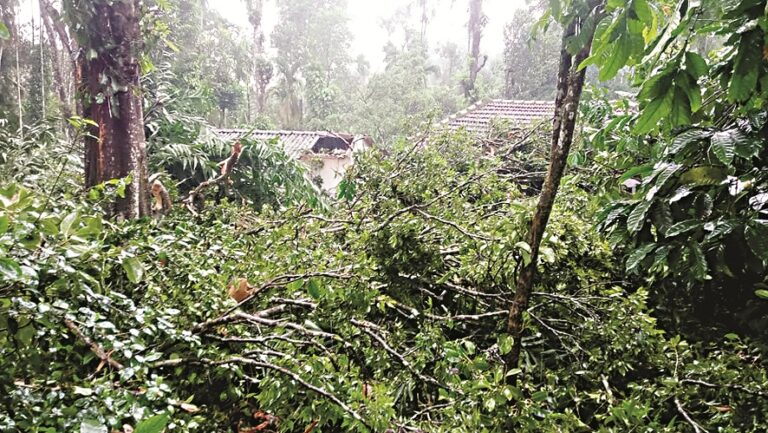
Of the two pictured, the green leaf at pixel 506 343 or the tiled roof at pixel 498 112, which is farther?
the tiled roof at pixel 498 112

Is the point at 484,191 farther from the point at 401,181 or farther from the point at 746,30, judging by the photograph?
the point at 746,30

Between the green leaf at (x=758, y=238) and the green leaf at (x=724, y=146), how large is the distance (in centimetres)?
19

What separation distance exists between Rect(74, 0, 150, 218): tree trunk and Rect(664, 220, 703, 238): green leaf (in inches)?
108

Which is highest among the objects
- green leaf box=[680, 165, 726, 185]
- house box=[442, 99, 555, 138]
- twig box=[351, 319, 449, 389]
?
house box=[442, 99, 555, 138]

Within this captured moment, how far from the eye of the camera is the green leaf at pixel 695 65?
3.56 feet

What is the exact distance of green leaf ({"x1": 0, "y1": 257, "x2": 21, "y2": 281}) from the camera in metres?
0.90

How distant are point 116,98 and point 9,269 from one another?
2.22m

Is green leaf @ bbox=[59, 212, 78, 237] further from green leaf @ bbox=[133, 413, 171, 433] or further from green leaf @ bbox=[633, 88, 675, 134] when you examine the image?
green leaf @ bbox=[633, 88, 675, 134]

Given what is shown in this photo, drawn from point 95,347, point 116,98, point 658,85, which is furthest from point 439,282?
point 116,98

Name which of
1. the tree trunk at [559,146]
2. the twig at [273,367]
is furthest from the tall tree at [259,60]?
the tree trunk at [559,146]

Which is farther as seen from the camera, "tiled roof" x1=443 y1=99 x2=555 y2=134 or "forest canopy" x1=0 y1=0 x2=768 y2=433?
"tiled roof" x1=443 y1=99 x2=555 y2=134

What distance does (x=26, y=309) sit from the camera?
3.49 feet

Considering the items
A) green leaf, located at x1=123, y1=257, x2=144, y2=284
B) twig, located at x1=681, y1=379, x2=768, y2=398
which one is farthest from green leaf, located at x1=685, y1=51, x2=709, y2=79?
green leaf, located at x1=123, y1=257, x2=144, y2=284

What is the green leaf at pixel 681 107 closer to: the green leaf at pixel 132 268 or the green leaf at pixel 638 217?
the green leaf at pixel 638 217
